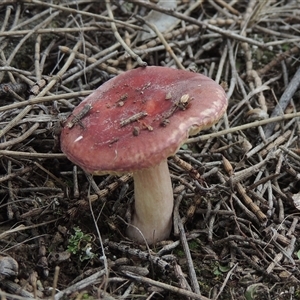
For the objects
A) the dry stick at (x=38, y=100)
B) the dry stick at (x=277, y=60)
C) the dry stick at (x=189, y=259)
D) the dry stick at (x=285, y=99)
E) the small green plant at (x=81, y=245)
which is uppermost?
the dry stick at (x=38, y=100)

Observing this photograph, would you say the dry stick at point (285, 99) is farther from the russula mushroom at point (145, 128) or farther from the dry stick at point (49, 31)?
the dry stick at point (49, 31)

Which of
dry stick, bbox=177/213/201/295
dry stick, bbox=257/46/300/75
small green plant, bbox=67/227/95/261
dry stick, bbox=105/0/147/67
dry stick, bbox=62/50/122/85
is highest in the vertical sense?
dry stick, bbox=105/0/147/67

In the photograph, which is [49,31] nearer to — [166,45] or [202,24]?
[166,45]

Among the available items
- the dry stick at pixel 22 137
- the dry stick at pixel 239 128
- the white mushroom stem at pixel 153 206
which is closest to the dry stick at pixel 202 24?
the dry stick at pixel 239 128

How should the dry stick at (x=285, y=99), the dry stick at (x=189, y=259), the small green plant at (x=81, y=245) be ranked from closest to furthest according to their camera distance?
the dry stick at (x=189, y=259) < the small green plant at (x=81, y=245) < the dry stick at (x=285, y=99)

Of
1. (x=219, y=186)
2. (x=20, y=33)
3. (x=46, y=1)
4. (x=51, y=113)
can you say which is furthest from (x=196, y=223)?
(x=46, y=1)

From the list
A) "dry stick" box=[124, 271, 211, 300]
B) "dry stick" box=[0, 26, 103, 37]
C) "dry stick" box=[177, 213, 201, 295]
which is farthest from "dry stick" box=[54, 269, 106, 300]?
"dry stick" box=[0, 26, 103, 37]

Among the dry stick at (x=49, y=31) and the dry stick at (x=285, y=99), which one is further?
the dry stick at (x=49, y=31)

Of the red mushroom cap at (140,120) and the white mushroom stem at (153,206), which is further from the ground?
the red mushroom cap at (140,120)

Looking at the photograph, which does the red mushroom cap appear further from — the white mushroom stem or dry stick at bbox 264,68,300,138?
dry stick at bbox 264,68,300,138

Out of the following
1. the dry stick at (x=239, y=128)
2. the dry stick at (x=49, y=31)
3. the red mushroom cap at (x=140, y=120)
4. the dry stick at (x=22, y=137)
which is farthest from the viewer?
the dry stick at (x=49, y=31)
